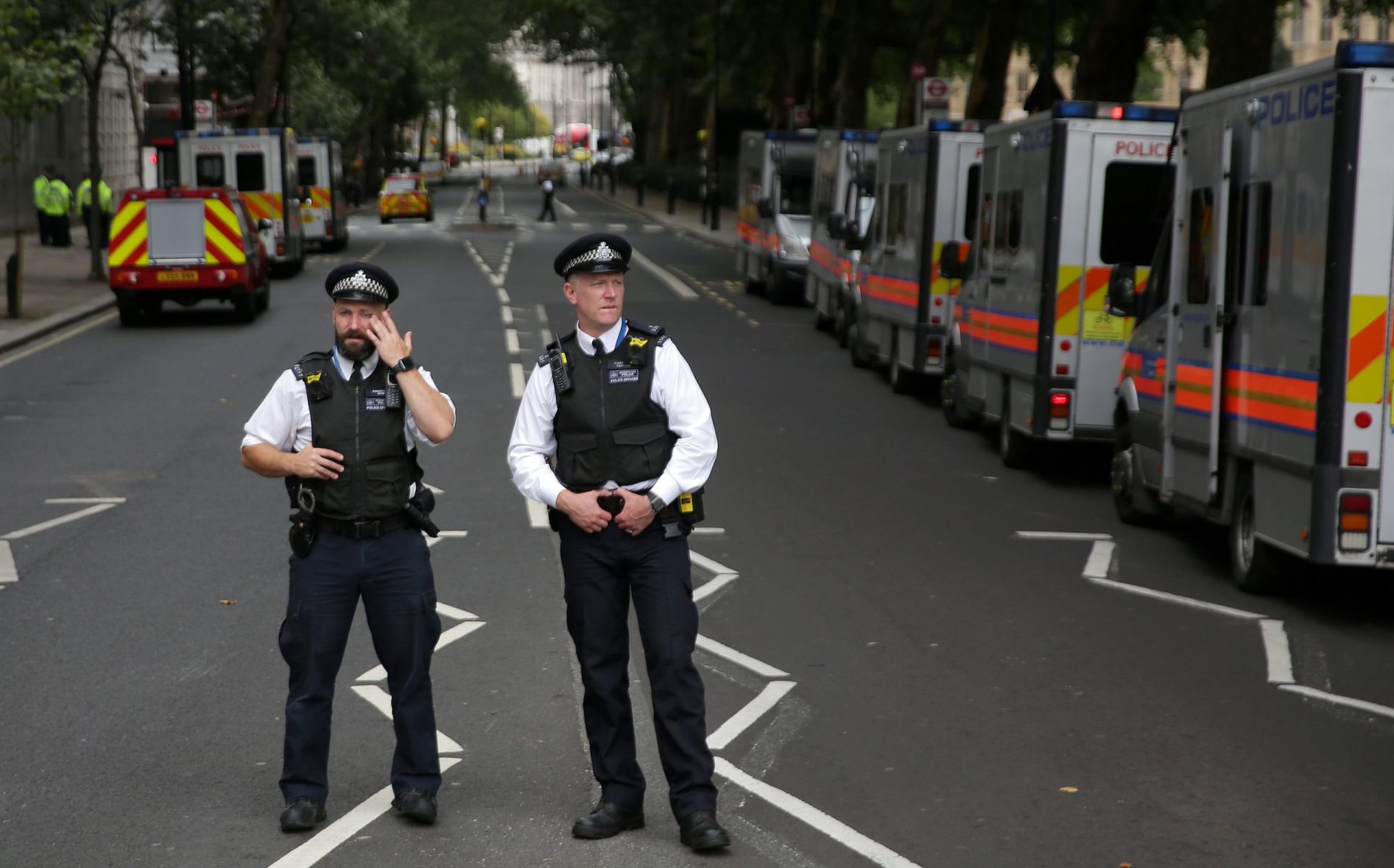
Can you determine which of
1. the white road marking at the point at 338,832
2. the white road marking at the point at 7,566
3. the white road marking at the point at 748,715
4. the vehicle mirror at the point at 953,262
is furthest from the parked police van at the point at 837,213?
the white road marking at the point at 338,832

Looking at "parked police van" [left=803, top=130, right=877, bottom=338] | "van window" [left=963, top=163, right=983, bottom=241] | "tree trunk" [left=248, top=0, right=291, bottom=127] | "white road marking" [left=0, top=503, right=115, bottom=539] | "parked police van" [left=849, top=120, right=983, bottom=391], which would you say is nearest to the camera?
"white road marking" [left=0, top=503, right=115, bottom=539]

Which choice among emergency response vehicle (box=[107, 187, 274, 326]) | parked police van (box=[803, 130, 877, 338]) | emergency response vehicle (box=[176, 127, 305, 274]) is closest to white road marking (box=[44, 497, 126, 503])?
parked police van (box=[803, 130, 877, 338])

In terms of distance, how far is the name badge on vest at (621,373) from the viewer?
5539 millimetres

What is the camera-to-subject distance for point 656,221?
212 feet

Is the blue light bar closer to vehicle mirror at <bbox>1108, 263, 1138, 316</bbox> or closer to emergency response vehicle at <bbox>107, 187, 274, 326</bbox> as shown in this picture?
vehicle mirror at <bbox>1108, 263, 1138, 316</bbox>

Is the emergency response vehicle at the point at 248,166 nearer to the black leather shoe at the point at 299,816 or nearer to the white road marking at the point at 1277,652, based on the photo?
the white road marking at the point at 1277,652

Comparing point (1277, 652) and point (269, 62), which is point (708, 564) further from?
point (269, 62)

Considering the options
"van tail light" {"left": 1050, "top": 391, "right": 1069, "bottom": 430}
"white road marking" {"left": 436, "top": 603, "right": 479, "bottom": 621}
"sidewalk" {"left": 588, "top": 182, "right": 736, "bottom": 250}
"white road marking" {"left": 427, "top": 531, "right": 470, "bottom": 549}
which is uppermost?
"sidewalk" {"left": 588, "top": 182, "right": 736, "bottom": 250}

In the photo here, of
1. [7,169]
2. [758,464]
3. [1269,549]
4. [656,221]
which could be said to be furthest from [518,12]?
[1269,549]

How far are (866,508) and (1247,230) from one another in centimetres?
349

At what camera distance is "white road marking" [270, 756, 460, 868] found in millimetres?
5484

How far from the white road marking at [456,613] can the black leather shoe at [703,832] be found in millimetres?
3506

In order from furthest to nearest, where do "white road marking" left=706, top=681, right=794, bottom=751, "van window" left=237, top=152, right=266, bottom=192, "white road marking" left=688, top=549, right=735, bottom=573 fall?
"van window" left=237, top=152, right=266, bottom=192
"white road marking" left=688, top=549, right=735, bottom=573
"white road marking" left=706, top=681, right=794, bottom=751

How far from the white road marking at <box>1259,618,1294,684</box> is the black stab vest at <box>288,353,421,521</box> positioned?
416 centimetres
